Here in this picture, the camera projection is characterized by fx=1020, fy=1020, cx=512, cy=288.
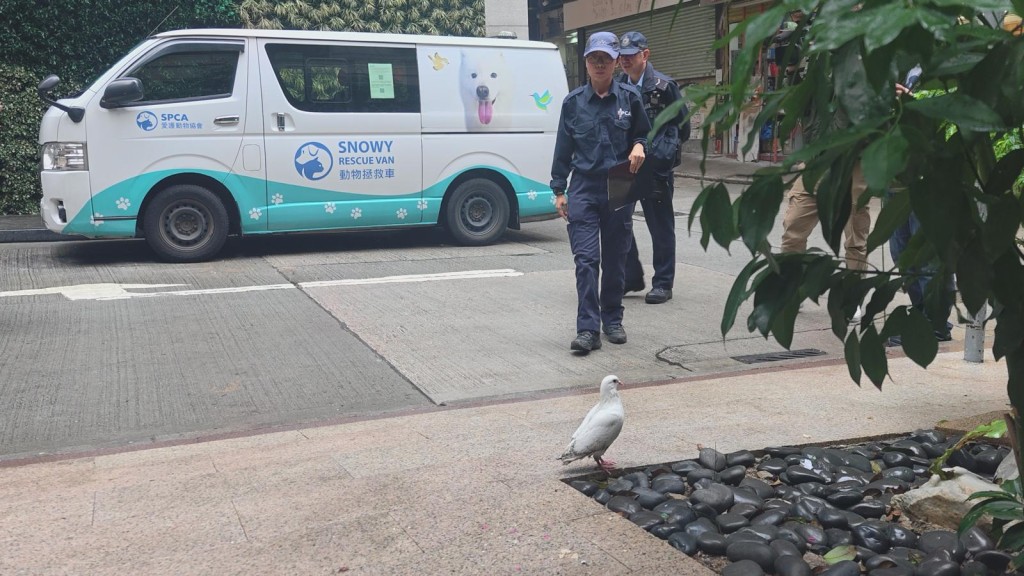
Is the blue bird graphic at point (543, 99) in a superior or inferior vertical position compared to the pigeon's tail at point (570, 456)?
superior

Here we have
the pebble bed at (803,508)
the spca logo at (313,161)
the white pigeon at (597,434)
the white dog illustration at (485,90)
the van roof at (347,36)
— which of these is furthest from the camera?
the white dog illustration at (485,90)

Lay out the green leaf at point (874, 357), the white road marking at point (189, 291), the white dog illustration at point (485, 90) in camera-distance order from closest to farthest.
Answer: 1. the green leaf at point (874, 357)
2. the white road marking at point (189, 291)
3. the white dog illustration at point (485, 90)

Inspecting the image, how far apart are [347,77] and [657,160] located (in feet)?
15.2

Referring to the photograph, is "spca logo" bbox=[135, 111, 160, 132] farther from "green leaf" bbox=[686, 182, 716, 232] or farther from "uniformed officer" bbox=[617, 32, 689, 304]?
"green leaf" bbox=[686, 182, 716, 232]

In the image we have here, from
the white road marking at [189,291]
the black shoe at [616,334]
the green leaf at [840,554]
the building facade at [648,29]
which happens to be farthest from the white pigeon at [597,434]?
the building facade at [648,29]

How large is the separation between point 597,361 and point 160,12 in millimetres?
12012

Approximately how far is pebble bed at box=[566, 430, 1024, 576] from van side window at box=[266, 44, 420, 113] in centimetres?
738

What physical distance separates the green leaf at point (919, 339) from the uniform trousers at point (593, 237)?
428 cm

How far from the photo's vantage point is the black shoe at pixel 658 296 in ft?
26.6

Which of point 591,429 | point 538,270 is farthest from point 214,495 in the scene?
point 538,270

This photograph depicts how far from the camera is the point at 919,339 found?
1995 mm

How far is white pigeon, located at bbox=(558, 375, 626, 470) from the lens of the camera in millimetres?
3975

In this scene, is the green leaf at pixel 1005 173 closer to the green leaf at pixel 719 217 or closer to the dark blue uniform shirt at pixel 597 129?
the green leaf at pixel 719 217

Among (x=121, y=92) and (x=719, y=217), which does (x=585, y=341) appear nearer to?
(x=719, y=217)
